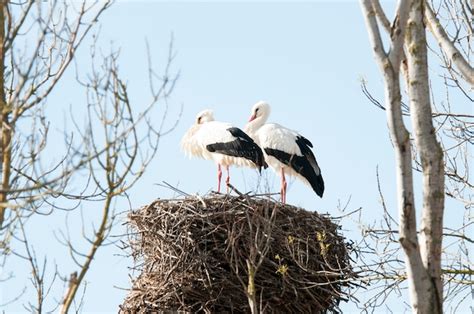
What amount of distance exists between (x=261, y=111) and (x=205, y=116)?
0.78 meters

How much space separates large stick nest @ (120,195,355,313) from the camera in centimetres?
885

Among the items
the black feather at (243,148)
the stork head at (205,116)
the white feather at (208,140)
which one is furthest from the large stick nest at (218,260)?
the stork head at (205,116)

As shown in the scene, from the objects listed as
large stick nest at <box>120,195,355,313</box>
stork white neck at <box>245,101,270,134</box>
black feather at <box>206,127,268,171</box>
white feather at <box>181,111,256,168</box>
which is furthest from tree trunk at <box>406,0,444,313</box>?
stork white neck at <box>245,101,270,134</box>

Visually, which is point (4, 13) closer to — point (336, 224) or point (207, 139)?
point (336, 224)

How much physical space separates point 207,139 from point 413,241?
24.5 feet

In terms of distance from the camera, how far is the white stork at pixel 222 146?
1165 centimetres

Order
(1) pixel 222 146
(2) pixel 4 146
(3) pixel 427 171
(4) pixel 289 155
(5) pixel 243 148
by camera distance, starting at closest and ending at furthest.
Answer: (3) pixel 427 171 → (2) pixel 4 146 → (5) pixel 243 148 → (1) pixel 222 146 → (4) pixel 289 155

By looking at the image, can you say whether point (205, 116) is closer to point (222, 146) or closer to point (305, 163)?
point (222, 146)

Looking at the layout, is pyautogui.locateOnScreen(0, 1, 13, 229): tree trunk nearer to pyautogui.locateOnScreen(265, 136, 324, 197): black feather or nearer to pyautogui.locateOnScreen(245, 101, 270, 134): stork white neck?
pyautogui.locateOnScreen(265, 136, 324, 197): black feather

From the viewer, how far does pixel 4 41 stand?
5.16 m

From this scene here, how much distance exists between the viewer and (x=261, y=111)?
508 inches

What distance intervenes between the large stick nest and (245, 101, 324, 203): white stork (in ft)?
9.04

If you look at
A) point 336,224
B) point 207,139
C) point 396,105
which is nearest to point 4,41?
point 396,105

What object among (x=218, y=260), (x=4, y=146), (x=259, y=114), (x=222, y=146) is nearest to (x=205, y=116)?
(x=259, y=114)
